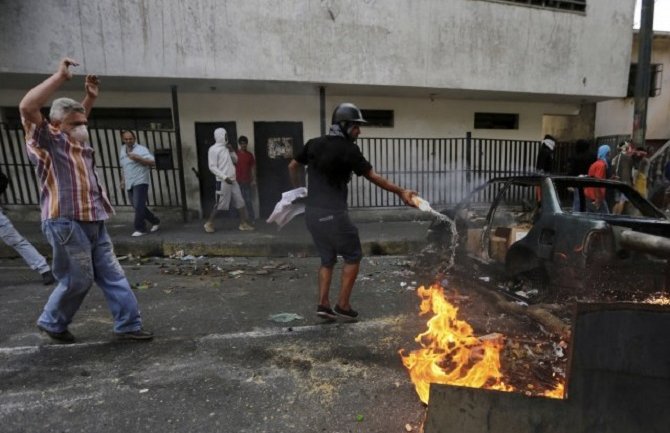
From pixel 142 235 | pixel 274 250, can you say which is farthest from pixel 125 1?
pixel 274 250

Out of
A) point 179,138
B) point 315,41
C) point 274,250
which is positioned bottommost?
point 274,250

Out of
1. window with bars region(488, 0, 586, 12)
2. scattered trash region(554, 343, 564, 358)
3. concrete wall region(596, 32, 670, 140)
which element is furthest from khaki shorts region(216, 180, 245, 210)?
concrete wall region(596, 32, 670, 140)

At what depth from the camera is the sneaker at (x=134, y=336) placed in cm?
342

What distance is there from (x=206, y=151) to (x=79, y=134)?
611cm

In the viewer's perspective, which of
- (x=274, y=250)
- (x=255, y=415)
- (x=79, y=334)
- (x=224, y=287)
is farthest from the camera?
(x=274, y=250)

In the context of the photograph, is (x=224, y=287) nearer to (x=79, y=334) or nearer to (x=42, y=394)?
(x=79, y=334)

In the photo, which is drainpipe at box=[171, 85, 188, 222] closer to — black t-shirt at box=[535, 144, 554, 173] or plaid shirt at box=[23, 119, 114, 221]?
plaid shirt at box=[23, 119, 114, 221]

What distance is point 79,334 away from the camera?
360 centimetres

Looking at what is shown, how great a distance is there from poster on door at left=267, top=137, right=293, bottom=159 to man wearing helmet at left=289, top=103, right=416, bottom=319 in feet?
18.2

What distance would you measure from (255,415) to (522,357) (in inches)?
75.3

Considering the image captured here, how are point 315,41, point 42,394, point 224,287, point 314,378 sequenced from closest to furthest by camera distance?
1. point 42,394
2. point 314,378
3. point 224,287
4. point 315,41

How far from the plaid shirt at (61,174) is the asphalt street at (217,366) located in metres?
1.13

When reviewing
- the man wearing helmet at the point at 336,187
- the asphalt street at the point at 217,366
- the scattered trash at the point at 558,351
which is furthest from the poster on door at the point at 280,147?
the scattered trash at the point at 558,351

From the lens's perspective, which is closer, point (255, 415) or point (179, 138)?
point (255, 415)
